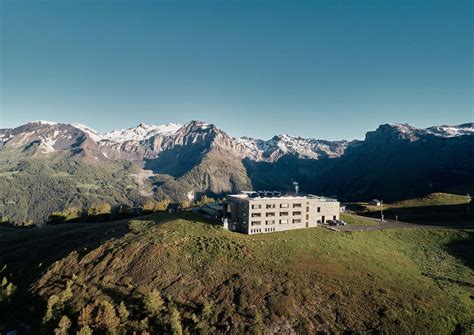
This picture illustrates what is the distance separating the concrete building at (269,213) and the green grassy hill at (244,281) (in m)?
6.57

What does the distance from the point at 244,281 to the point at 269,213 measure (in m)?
34.7

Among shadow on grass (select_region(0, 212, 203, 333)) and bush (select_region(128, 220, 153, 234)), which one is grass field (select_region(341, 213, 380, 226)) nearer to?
shadow on grass (select_region(0, 212, 203, 333))

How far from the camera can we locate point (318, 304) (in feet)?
191

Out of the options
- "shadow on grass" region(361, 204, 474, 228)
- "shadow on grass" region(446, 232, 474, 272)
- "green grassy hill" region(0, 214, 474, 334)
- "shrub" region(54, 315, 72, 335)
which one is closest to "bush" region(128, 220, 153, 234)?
"green grassy hill" region(0, 214, 474, 334)

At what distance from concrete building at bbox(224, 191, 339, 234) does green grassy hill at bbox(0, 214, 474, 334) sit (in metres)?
6.57

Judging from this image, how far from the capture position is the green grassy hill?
55062mm

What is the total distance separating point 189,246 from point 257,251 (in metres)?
18.3

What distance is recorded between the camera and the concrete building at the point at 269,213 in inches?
3708

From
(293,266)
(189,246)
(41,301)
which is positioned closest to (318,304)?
(293,266)

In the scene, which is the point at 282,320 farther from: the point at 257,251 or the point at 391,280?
the point at 391,280

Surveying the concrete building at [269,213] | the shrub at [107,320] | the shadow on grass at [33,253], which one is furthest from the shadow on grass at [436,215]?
the shrub at [107,320]

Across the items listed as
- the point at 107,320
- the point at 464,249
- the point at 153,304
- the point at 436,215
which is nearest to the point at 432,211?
the point at 436,215

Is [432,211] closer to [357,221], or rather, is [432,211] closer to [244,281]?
[357,221]

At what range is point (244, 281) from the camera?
6431 centimetres
